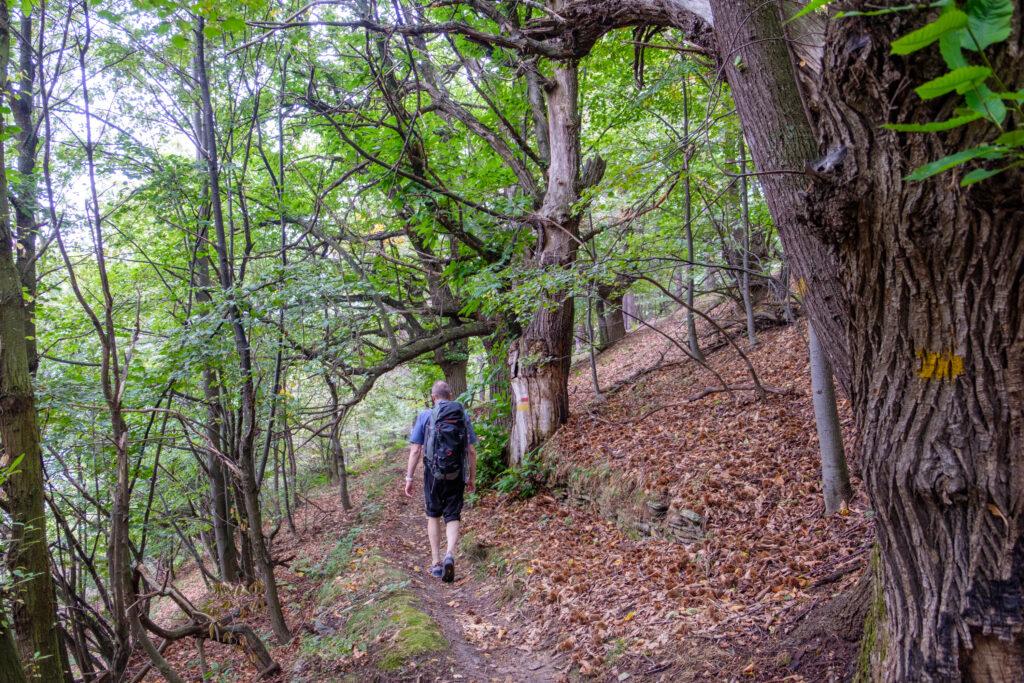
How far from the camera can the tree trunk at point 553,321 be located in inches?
315

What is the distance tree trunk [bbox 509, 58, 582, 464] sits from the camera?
8.01m

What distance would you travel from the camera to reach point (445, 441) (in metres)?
6.14

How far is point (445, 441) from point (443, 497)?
2.13 ft

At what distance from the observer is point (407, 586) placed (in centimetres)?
630

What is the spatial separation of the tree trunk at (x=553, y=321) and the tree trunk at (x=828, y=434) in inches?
154

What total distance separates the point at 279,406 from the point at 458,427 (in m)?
1.99

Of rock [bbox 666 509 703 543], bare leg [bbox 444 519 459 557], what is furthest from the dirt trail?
rock [bbox 666 509 703 543]

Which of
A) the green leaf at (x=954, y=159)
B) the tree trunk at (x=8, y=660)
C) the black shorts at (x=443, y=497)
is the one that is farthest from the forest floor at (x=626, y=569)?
the green leaf at (x=954, y=159)

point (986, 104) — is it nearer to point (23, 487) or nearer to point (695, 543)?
point (23, 487)

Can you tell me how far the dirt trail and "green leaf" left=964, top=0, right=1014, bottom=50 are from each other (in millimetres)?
4063

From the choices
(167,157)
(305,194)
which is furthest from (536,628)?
(305,194)

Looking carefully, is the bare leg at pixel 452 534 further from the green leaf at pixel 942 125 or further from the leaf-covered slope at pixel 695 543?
the green leaf at pixel 942 125

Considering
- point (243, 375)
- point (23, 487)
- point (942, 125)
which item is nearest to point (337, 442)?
point (243, 375)

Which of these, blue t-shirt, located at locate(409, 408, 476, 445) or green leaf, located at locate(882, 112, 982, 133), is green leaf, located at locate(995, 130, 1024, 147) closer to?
green leaf, located at locate(882, 112, 982, 133)
